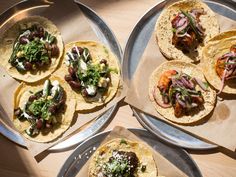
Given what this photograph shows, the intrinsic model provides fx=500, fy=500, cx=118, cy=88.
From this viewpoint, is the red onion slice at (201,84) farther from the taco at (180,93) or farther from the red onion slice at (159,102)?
the red onion slice at (159,102)

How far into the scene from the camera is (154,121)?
3.67 metres

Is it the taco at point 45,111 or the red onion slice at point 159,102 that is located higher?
the taco at point 45,111

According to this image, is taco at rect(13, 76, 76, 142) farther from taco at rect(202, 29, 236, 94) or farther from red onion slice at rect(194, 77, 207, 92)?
taco at rect(202, 29, 236, 94)

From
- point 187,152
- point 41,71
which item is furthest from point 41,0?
point 187,152

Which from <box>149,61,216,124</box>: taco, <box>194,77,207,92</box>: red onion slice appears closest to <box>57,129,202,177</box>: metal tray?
<box>149,61,216,124</box>: taco

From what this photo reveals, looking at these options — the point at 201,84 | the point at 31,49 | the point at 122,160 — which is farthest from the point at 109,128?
the point at 31,49

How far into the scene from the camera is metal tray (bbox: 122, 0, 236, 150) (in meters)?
3.59

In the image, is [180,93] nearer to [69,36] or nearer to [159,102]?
[159,102]

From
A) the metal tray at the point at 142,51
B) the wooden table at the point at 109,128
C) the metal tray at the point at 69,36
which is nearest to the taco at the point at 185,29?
the metal tray at the point at 142,51

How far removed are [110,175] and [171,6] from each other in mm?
1356

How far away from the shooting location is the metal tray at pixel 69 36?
3.74m

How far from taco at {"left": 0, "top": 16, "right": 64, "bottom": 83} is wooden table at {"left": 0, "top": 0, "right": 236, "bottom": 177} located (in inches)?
16.3

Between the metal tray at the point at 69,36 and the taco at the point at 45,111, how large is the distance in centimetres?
8

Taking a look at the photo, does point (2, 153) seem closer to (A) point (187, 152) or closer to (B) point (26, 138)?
(B) point (26, 138)
